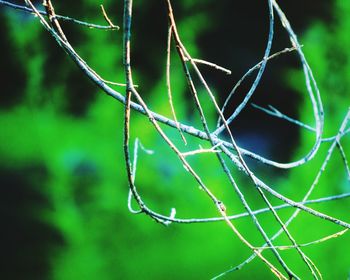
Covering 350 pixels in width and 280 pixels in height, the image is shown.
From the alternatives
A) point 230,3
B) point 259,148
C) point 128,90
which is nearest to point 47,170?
point 259,148

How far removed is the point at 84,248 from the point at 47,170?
51 cm

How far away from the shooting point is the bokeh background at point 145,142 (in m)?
2.06

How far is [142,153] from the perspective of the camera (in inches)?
87.2

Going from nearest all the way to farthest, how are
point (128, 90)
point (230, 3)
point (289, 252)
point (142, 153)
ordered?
point (128, 90)
point (230, 3)
point (142, 153)
point (289, 252)

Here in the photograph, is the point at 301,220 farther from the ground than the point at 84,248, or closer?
farther from the ground

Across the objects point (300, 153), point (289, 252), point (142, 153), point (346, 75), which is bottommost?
point (289, 252)

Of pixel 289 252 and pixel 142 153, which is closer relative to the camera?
pixel 142 153

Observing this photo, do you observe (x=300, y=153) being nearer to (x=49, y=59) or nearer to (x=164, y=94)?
(x=164, y=94)

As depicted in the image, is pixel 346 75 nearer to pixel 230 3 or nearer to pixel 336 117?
pixel 336 117

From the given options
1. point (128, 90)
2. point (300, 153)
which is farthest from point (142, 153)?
point (128, 90)

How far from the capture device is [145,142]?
2186mm

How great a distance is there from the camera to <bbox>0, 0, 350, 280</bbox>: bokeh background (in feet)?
6.77

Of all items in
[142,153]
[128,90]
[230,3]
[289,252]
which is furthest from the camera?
[289,252]

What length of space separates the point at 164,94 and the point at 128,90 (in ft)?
4.90
